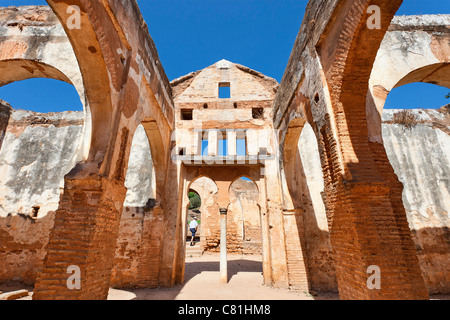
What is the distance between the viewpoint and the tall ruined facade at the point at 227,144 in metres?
3.51

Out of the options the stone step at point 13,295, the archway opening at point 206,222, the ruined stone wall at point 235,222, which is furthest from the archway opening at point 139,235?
the ruined stone wall at point 235,222

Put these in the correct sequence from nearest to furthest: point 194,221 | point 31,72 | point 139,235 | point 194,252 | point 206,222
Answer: point 31,72
point 139,235
point 194,252
point 206,222
point 194,221

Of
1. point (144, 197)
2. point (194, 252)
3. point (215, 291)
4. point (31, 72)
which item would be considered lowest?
point (215, 291)

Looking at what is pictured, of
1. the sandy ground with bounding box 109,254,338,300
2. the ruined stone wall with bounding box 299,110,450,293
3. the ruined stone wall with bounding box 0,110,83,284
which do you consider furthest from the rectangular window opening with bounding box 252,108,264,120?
the ruined stone wall with bounding box 0,110,83,284

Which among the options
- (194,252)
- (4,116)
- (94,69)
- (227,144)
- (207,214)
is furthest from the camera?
(207,214)

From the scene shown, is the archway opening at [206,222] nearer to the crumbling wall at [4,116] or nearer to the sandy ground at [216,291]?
the sandy ground at [216,291]

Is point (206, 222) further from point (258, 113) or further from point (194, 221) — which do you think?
point (258, 113)

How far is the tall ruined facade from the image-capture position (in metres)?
3.51

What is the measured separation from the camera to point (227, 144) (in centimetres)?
925

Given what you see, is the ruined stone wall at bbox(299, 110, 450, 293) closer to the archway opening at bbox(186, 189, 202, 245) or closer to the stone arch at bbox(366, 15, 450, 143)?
the stone arch at bbox(366, 15, 450, 143)

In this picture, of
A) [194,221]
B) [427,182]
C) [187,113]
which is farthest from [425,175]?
[194,221]

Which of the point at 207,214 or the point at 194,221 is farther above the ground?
the point at 207,214

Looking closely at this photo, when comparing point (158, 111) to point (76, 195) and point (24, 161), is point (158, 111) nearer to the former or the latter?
point (76, 195)
